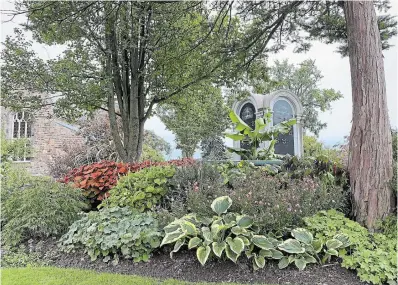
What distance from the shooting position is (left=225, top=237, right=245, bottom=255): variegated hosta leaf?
9.59 feet

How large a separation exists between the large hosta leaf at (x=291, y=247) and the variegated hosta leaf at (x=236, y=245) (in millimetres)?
425

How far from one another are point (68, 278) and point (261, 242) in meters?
1.86

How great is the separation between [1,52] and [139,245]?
6428mm

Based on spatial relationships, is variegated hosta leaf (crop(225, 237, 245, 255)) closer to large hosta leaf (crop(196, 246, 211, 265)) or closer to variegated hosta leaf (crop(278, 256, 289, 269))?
large hosta leaf (crop(196, 246, 211, 265))

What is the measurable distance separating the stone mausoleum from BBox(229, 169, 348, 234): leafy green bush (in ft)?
18.2

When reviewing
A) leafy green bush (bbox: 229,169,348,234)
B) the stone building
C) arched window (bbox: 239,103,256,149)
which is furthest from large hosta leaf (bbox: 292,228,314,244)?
the stone building

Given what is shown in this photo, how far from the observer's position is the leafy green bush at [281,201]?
3303mm

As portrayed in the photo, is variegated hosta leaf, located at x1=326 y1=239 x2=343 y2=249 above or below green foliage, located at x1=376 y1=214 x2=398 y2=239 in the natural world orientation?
below

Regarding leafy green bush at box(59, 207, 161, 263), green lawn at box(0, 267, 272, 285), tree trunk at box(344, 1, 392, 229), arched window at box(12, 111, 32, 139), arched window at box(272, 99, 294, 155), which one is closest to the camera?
green lawn at box(0, 267, 272, 285)

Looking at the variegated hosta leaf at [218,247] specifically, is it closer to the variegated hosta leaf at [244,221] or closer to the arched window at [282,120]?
the variegated hosta leaf at [244,221]

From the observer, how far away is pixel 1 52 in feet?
23.9

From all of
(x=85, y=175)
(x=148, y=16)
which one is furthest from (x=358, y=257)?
(x=148, y=16)

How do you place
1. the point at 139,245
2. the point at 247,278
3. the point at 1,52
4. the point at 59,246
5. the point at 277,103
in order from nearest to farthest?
1. the point at 247,278
2. the point at 139,245
3. the point at 59,246
4. the point at 1,52
5. the point at 277,103

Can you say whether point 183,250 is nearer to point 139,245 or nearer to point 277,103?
point 139,245
